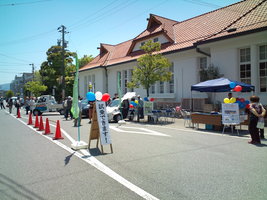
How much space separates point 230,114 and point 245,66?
5975 mm

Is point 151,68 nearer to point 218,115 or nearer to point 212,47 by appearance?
point 212,47

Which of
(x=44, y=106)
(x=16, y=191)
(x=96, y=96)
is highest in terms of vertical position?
(x=96, y=96)

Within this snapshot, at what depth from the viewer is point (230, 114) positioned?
9.20 m

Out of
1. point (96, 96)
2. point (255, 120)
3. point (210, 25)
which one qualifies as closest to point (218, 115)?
point (255, 120)

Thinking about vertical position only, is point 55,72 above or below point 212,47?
above

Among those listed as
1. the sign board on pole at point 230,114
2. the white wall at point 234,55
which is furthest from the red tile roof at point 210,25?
the sign board on pole at point 230,114

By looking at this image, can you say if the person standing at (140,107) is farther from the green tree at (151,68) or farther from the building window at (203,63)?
the building window at (203,63)

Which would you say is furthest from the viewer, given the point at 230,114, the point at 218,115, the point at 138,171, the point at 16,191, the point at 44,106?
the point at 44,106

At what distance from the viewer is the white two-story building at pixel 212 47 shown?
42.4 feet

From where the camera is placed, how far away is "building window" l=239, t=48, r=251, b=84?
13.5 m

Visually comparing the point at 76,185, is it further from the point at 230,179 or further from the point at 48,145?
the point at 48,145

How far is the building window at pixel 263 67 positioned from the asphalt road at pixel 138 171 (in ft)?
22.8

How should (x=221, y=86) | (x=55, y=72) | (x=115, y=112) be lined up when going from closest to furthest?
(x=221, y=86)
(x=115, y=112)
(x=55, y=72)

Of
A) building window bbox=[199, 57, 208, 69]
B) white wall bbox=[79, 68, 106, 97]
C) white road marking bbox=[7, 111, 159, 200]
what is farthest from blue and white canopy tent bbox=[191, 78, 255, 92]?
white wall bbox=[79, 68, 106, 97]
